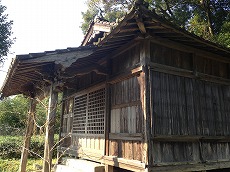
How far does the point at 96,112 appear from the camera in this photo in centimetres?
794

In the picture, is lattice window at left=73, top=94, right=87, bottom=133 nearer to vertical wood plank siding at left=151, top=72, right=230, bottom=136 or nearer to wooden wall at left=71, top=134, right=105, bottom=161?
wooden wall at left=71, top=134, right=105, bottom=161

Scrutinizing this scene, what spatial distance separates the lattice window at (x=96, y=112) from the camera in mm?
7548

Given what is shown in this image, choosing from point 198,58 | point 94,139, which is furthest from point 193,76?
point 94,139

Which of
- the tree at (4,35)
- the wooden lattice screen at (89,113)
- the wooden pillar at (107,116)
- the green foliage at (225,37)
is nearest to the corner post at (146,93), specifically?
the wooden pillar at (107,116)

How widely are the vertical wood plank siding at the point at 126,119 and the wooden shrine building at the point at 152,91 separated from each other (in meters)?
0.03

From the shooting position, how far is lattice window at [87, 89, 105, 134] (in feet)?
24.8

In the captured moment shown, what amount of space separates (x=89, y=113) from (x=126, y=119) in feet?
8.66

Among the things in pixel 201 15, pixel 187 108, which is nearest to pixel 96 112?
pixel 187 108

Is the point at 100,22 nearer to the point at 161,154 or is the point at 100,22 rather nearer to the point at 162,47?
the point at 162,47

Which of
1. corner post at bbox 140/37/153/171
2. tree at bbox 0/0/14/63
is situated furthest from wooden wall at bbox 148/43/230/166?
tree at bbox 0/0/14/63

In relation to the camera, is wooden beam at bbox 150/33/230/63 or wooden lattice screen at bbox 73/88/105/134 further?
wooden lattice screen at bbox 73/88/105/134

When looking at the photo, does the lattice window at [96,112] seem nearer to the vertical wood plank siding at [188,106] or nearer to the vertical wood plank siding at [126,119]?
the vertical wood plank siding at [126,119]

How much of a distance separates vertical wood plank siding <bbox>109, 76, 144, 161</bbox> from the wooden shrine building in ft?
0.09

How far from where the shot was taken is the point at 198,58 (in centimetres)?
674
